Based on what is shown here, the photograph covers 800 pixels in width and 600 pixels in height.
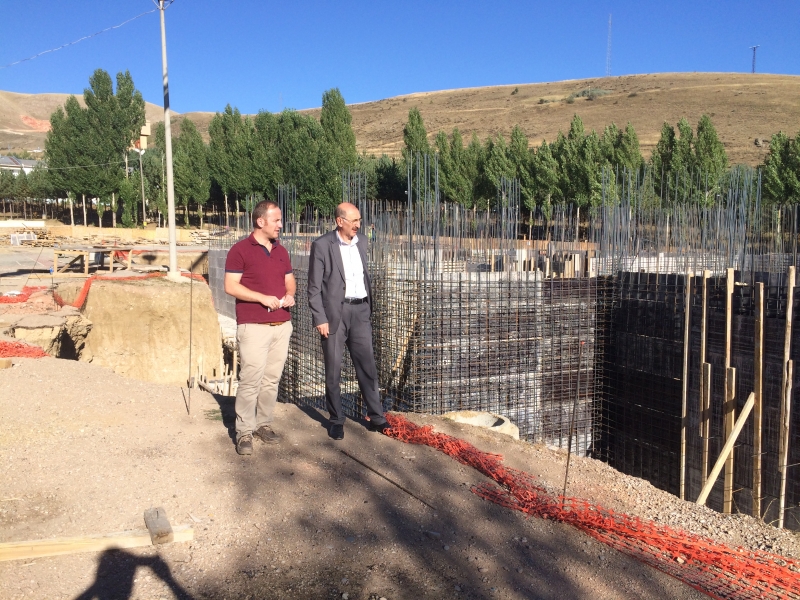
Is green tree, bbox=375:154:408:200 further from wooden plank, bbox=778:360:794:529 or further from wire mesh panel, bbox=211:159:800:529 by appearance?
wooden plank, bbox=778:360:794:529

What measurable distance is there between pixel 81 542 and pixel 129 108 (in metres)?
41.0

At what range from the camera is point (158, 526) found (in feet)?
10.0

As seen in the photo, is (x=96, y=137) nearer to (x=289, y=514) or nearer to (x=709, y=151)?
(x=709, y=151)

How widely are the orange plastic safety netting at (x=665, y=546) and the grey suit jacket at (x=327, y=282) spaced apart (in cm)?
130

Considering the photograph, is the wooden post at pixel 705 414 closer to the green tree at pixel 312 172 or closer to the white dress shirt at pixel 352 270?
the white dress shirt at pixel 352 270

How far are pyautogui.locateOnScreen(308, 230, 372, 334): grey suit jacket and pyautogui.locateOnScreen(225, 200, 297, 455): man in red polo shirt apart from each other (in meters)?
0.24

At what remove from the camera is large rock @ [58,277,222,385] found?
11.2m

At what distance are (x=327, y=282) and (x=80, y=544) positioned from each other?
7.06 feet

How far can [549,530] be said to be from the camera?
10.9 ft

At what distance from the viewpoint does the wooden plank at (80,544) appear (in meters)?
2.83

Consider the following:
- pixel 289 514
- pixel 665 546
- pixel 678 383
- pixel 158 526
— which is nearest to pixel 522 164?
pixel 678 383

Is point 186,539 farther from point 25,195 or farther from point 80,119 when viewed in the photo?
point 25,195

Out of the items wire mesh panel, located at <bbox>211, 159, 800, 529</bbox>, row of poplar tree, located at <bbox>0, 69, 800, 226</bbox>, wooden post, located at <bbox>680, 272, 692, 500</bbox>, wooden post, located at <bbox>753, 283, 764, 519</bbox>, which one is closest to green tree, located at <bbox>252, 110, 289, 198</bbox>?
row of poplar tree, located at <bbox>0, 69, 800, 226</bbox>

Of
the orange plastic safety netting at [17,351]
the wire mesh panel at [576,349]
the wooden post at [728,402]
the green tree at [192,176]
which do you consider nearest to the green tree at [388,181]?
the green tree at [192,176]
